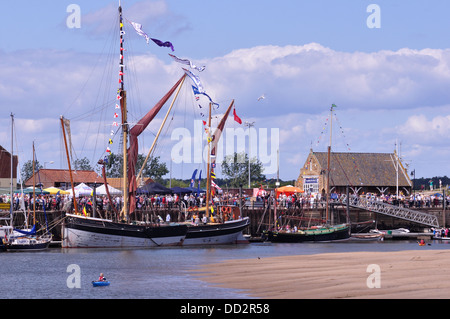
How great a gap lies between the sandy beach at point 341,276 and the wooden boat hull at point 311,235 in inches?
967

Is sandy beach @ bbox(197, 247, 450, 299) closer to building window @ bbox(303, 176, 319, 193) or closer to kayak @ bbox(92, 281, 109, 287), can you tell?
kayak @ bbox(92, 281, 109, 287)

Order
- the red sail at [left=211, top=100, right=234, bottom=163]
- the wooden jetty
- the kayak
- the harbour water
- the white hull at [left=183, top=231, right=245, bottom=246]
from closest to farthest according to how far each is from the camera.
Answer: the harbour water
the kayak
the white hull at [left=183, top=231, right=245, bottom=246]
the red sail at [left=211, top=100, right=234, bottom=163]
the wooden jetty

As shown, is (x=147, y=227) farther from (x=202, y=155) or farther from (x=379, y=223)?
(x=379, y=223)

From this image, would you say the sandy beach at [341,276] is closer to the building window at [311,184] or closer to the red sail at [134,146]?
the red sail at [134,146]

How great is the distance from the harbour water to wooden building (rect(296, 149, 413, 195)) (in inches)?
1564

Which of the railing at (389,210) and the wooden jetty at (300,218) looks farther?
the railing at (389,210)

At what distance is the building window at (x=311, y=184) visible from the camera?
114 m

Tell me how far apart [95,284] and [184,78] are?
3675cm

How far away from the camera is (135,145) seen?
→ 7019 centimetres

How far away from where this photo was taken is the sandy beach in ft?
104

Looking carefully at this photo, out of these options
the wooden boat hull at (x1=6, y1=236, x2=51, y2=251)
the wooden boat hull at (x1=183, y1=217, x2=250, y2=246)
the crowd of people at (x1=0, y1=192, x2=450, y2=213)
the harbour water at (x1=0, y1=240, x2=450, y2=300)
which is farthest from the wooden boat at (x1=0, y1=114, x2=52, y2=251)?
the wooden boat hull at (x1=183, y1=217, x2=250, y2=246)

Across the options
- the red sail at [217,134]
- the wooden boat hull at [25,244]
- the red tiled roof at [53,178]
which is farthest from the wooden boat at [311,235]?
the red tiled roof at [53,178]
